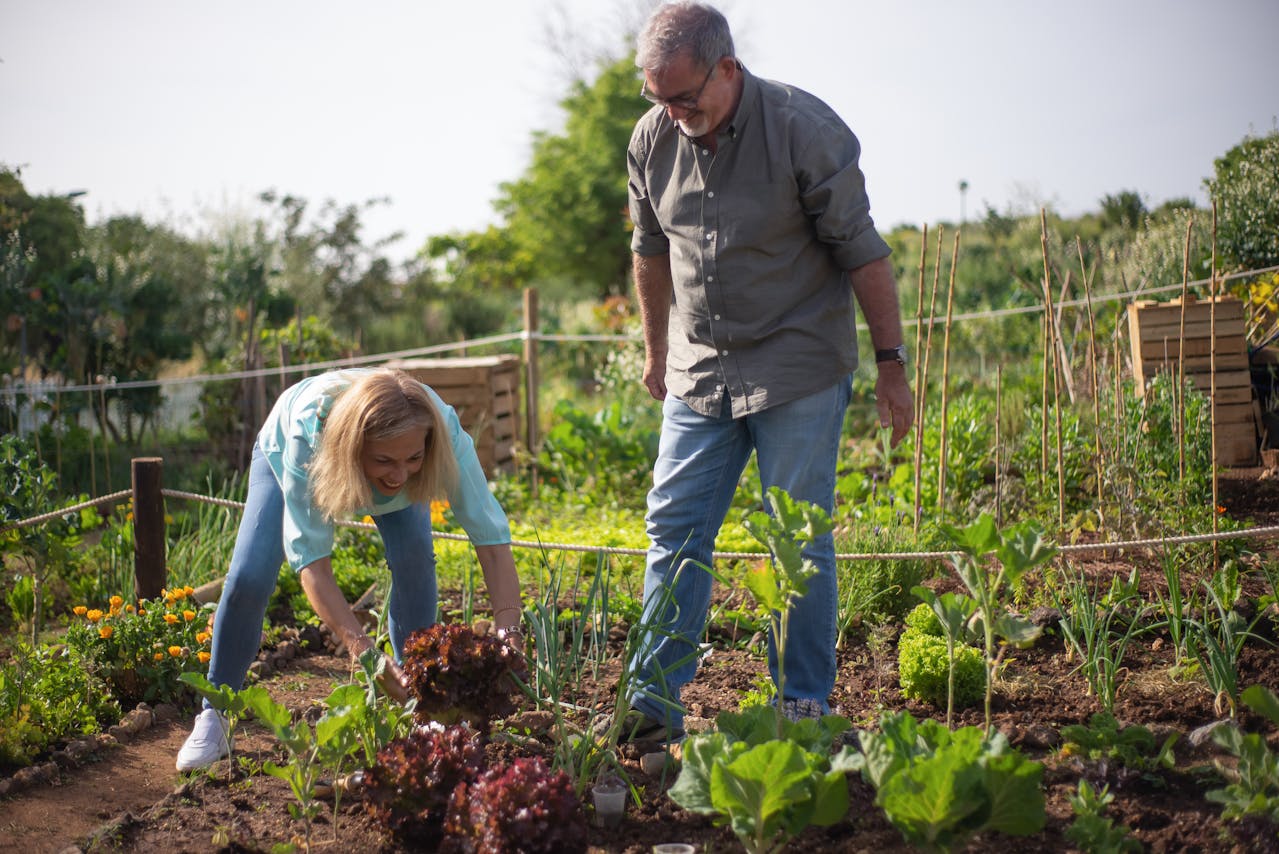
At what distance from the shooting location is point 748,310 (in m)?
2.55

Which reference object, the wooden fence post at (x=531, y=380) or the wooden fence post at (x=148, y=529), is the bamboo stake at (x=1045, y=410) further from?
the wooden fence post at (x=148, y=529)

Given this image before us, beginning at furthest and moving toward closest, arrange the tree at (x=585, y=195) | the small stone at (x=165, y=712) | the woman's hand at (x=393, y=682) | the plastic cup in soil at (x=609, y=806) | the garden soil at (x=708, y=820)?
the tree at (x=585, y=195) < the small stone at (x=165, y=712) < the woman's hand at (x=393, y=682) < the plastic cup in soil at (x=609, y=806) < the garden soil at (x=708, y=820)

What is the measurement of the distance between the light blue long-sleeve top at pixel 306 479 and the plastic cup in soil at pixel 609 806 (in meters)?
0.61

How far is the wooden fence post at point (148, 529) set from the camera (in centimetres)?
356

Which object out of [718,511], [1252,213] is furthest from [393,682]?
[1252,213]

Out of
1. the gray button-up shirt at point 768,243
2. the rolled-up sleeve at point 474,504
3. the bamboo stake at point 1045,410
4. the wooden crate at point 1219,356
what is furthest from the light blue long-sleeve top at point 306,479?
the wooden crate at point 1219,356

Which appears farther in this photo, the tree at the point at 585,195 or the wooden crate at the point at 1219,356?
the tree at the point at 585,195

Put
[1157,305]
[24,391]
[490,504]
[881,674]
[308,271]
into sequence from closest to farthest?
[490,504] < [881,674] < [1157,305] < [24,391] < [308,271]

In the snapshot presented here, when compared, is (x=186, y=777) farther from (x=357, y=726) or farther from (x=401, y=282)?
(x=401, y=282)

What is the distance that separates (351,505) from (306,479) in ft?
0.47

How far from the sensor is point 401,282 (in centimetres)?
1588

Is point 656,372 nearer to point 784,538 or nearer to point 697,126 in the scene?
point 697,126

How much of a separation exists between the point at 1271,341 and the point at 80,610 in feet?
17.1

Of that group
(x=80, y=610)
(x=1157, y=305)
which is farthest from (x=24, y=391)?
(x=1157, y=305)
